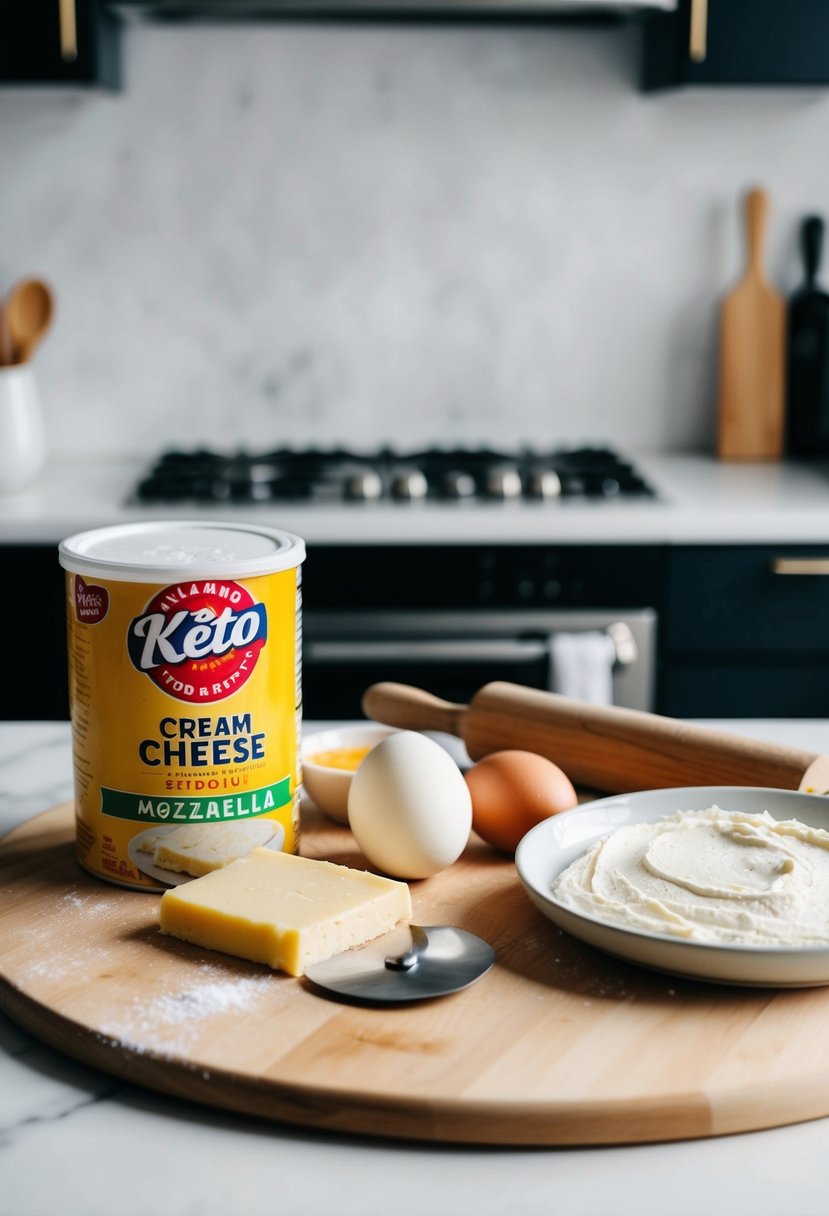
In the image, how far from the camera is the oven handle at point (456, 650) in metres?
2.13

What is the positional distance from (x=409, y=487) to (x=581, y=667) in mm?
439

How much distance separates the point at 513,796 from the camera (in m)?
0.94

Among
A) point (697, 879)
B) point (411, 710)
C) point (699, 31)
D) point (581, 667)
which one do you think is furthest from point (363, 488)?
point (697, 879)

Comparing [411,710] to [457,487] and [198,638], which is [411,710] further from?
[457,487]

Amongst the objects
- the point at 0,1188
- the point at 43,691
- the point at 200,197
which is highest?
the point at 200,197

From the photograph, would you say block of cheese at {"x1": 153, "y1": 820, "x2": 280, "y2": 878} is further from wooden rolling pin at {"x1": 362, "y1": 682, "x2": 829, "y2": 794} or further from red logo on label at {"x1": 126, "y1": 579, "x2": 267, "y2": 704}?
wooden rolling pin at {"x1": 362, "y1": 682, "x2": 829, "y2": 794}

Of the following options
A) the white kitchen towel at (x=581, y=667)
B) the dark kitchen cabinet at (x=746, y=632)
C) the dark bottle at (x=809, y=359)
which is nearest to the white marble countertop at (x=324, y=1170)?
the white kitchen towel at (x=581, y=667)

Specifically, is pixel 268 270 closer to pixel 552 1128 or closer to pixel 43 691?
pixel 43 691

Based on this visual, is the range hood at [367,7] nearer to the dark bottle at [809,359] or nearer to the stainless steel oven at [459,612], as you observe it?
the dark bottle at [809,359]

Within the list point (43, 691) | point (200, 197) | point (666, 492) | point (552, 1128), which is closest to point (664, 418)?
point (666, 492)

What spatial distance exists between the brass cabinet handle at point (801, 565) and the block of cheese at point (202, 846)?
1493 mm

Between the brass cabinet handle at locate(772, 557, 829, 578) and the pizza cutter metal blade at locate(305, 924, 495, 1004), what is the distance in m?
1.50

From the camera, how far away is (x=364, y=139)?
264cm

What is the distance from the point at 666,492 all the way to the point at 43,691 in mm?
1121
